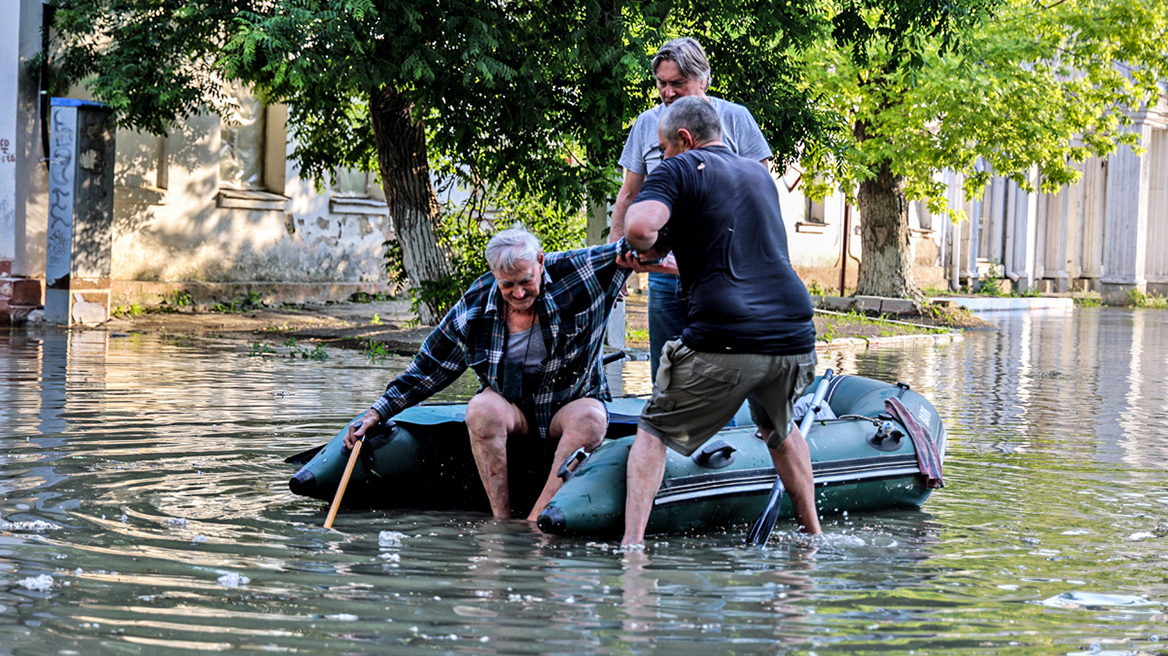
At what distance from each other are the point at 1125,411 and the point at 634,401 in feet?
17.6

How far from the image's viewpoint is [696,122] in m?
4.96

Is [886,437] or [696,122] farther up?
[696,122]

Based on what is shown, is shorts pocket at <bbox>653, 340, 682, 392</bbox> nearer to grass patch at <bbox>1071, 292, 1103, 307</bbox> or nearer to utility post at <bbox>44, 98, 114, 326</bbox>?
utility post at <bbox>44, 98, 114, 326</bbox>

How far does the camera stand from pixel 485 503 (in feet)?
19.2

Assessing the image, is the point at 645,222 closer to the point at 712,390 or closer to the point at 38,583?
the point at 712,390

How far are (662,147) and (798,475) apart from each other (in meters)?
1.44

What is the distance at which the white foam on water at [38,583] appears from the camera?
4023mm

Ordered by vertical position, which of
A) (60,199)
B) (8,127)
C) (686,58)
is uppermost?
(8,127)

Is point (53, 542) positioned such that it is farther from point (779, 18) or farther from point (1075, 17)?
point (1075, 17)

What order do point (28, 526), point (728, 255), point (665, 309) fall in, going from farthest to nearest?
point (665, 309) < point (28, 526) < point (728, 255)

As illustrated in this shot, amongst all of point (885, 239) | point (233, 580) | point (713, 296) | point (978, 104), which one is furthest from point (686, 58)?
point (885, 239)

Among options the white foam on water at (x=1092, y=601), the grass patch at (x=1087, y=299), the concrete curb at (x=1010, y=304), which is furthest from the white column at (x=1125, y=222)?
the white foam on water at (x=1092, y=601)

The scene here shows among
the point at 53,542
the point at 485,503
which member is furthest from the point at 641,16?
the point at 53,542

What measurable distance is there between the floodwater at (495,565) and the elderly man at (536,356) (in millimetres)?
342
